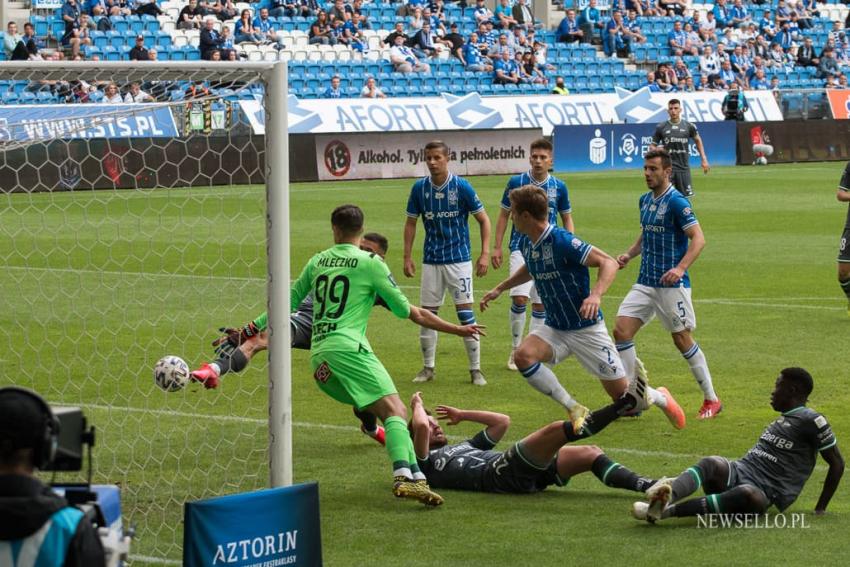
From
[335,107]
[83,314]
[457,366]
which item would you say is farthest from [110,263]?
[335,107]

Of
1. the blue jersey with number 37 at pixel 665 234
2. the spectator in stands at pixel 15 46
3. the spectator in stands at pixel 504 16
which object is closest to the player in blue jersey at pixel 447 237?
the blue jersey with number 37 at pixel 665 234

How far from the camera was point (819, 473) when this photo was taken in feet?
28.6

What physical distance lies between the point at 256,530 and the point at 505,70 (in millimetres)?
33680

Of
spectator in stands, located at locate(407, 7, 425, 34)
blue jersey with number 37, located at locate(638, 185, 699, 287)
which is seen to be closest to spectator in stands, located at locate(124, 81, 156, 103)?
blue jersey with number 37, located at locate(638, 185, 699, 287)

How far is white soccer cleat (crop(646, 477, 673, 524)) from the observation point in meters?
7.30

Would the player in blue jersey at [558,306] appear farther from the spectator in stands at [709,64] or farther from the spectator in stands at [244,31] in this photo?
the spectator in stands at [709,64]

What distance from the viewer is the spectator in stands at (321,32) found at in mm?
36594

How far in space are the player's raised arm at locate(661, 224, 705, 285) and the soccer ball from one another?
12.1ft

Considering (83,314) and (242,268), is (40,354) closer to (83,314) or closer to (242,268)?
(83,314)

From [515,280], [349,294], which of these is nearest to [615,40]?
[515,280]

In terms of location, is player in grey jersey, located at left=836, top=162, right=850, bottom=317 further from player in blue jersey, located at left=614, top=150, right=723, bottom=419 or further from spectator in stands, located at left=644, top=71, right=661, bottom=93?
spectator in stands, located at left=644, top=71, right=661, bottom=93

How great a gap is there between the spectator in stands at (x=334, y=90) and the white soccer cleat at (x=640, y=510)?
27193 millimetres

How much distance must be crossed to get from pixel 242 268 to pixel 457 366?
19.0 ft

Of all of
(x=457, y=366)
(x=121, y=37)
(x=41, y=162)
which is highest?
(x=121, y=37)
